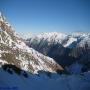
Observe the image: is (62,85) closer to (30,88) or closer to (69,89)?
(69,89)

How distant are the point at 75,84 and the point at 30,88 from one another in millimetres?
46120

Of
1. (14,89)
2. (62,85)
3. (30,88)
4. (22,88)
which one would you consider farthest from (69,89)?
(14,89)

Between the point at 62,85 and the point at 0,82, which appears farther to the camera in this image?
the point at 62,85

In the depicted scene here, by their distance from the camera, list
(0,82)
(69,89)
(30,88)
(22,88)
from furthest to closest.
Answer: (69,89) → (30,88) → (22,88) → (0,82)

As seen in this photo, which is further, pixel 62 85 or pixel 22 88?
pixel 62 85

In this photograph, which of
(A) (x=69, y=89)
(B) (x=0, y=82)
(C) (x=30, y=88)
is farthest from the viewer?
(A) (x=69, y=89)

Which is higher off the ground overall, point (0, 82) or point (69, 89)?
point (0, 82)

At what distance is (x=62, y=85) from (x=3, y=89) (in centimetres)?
8666

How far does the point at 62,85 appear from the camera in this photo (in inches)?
7800

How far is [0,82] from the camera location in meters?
135

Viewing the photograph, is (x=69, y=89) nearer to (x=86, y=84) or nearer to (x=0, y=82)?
(x=86, y=84)

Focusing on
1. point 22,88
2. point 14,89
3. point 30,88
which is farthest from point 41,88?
point 14,89

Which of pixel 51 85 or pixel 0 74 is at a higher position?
pixel 0 74

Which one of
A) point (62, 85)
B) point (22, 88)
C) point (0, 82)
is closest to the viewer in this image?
point (0, 82)
